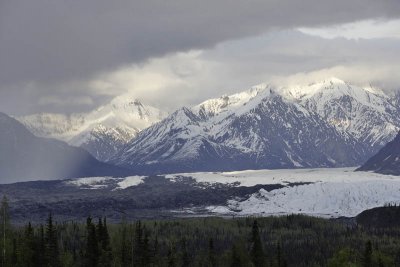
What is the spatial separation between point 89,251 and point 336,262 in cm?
5917

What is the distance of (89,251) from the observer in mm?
199375

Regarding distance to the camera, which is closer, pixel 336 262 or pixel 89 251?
pixel 336 262

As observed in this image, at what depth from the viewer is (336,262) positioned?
17462 cm
